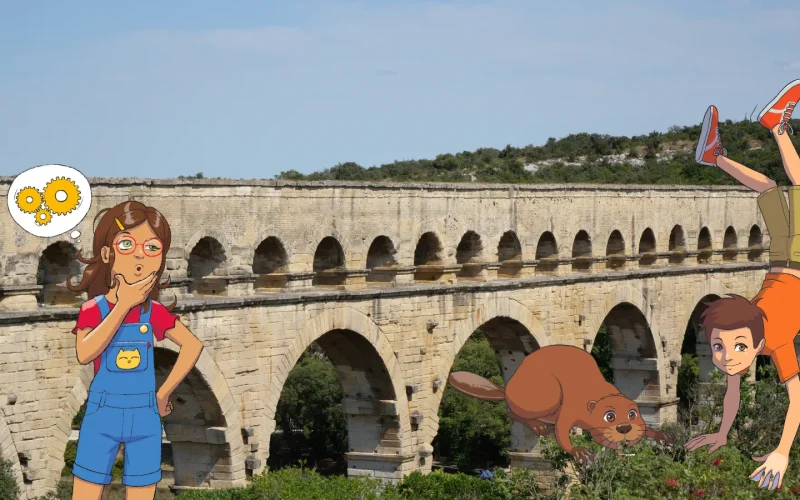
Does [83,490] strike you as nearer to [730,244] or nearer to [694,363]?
[730,244]

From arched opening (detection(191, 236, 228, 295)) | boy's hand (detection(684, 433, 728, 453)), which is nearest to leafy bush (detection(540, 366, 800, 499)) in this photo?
boy's hand (detection(684, 433, 728, 453))

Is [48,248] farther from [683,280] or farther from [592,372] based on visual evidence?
[683,280]

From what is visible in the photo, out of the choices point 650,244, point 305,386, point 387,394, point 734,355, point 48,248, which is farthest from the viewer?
point 305,386

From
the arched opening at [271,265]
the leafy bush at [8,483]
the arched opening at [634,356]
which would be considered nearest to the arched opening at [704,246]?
the arched opening at [634,356]

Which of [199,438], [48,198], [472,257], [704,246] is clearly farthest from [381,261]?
[704,246]

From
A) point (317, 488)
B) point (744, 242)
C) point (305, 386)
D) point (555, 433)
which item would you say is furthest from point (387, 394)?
point (305, 386)

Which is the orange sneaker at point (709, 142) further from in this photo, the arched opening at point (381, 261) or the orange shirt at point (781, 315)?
the arched opening at point (381, 261)

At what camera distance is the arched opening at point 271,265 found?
2023 centimetres

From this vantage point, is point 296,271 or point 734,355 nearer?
point 734,355

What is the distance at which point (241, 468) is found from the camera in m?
19.5

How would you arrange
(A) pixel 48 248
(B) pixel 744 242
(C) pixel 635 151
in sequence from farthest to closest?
(C) pixel 635 151, (B) pixel 744 242, (A) pixel 48 248

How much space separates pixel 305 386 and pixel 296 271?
1857 cm

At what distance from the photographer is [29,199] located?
41.6 ft

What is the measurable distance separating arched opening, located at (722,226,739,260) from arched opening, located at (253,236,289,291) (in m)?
14.6
